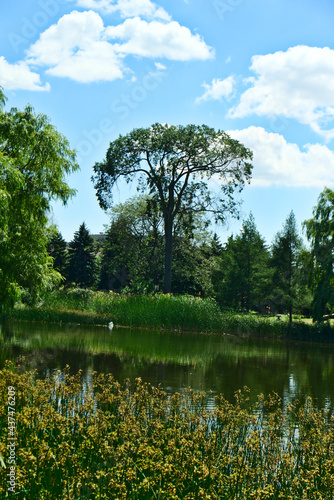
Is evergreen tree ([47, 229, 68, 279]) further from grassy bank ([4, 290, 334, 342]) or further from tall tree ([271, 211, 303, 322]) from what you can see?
tall tree ([271, 211, 303, 322])

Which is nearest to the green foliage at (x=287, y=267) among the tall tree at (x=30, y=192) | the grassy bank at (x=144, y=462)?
the tall tree at (x=30, y=192)

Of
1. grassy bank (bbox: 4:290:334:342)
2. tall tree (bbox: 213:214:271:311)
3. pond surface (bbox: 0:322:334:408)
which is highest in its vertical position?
tall tree (bbox: 213:214:271:311)

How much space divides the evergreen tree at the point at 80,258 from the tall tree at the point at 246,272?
75.7 ft

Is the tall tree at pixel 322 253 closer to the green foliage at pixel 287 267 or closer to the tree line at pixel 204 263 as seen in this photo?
the tree line at pixel 204 263

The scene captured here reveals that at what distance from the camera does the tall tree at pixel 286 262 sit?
38.8m

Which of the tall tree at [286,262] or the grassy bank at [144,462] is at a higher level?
the tall tree at [286,262]

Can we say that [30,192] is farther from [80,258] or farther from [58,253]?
[80,258]

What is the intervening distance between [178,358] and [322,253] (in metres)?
18.4

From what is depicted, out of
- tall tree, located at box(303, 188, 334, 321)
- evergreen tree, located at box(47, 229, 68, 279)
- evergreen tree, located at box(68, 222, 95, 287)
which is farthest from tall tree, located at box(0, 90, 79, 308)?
evergreen tree, located at box(68, 222, 95, 287)

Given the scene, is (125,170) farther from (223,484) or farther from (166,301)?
(223,484)

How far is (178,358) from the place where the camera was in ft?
61.1

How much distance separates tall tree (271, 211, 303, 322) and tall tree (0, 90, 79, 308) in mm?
24901

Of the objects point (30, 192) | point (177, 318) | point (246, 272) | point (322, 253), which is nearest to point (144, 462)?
point (30, 192)

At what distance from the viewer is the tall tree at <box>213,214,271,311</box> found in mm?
39344
